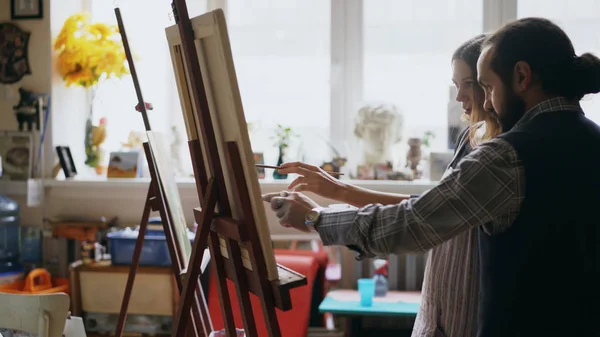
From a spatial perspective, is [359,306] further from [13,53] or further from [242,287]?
[13,53]

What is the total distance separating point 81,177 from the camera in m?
3.41

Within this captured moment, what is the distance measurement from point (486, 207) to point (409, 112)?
2243 millimetres

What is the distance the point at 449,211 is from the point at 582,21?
2.41 metres

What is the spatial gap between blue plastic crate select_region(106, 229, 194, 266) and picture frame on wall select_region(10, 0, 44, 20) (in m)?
1.17

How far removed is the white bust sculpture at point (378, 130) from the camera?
3.16 metres

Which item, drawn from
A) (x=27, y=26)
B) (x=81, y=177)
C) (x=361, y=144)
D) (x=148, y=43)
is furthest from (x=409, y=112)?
(x=27, y=26)

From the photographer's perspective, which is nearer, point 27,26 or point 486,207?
point 486,207

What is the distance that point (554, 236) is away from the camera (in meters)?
1.19

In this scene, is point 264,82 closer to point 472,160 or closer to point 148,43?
point 148,43

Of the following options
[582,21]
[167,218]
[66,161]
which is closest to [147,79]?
[66,161]

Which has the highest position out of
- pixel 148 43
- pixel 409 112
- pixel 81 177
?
pixel 148 43

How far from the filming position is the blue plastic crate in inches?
116

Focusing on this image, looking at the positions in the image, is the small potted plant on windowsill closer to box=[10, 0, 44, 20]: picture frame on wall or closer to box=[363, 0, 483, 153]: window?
box=[363, 0, 483, 153]: window

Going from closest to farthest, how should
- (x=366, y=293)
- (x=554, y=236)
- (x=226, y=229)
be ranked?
(x=554, y=236) → (x=226, y=229) → (x=366, y=293)
